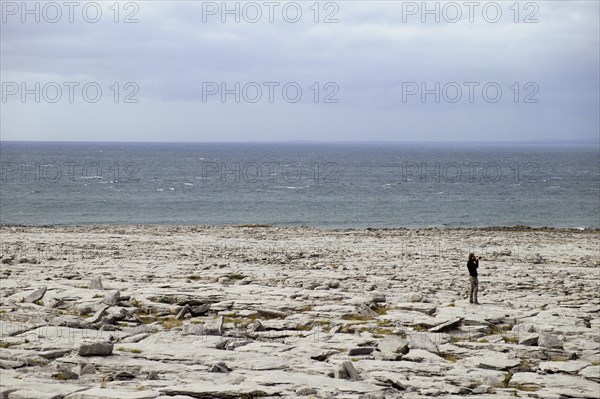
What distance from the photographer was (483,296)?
27.9 m

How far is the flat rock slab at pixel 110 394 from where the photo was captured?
14.4m

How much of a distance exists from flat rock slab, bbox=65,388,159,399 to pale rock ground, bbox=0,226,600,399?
6 centimetres

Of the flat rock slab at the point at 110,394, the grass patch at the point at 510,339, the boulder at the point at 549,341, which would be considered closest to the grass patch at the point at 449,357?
the grass patch at the point at 510,339

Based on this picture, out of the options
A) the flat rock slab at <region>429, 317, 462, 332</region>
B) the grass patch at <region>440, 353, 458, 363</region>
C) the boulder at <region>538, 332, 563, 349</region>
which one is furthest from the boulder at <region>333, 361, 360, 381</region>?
the boulder at <region>538, 332, 563, 349</region>

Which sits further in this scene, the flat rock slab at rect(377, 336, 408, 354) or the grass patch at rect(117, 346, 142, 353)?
the flat rock slab at rect(377, 336, 408, 354)

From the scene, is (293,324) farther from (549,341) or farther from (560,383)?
(560,383)

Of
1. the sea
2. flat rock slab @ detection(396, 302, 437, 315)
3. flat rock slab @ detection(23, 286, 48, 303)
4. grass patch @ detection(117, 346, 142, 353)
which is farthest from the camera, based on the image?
the sea

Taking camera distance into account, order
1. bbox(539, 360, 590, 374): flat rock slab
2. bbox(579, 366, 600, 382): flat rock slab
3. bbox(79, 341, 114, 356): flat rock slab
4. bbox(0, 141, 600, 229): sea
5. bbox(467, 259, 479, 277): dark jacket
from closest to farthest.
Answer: bbox(579, 366, 600, 382): flat rock slab → bbox(539, 360, 590, 374): flat rock slab → bbox(79, 341, 114, 356): flat rock slab → bbox(467, 259, 479, 277): dark jacket → bbox(0, 141, 600, 229): sea

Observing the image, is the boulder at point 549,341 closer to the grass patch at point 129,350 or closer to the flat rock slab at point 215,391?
the flat rock slab at point 215,391

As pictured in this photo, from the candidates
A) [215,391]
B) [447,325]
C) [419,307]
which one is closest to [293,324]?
[447,325]

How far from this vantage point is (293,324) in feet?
72.6

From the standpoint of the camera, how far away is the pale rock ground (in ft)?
53.5

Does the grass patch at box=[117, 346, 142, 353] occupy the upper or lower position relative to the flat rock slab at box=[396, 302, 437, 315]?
upper

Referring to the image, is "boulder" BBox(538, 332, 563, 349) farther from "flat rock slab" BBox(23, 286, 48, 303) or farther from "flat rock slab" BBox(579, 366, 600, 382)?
"flat rock slab" BBox(23, 286, 48, 303)
